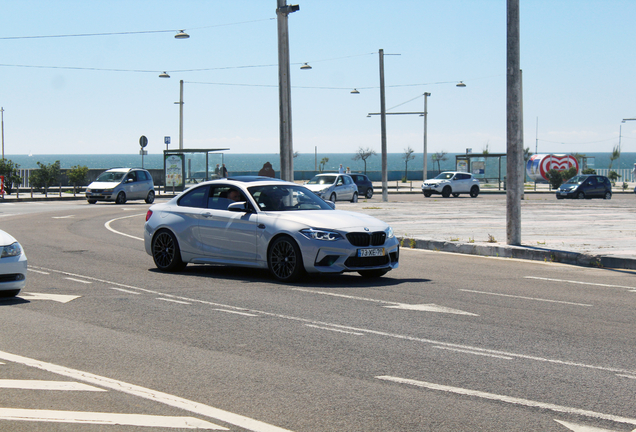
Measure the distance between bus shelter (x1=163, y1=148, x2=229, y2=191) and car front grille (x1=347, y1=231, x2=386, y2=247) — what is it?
34.1 m

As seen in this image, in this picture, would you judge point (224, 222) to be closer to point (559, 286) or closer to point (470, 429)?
point (559, 286)

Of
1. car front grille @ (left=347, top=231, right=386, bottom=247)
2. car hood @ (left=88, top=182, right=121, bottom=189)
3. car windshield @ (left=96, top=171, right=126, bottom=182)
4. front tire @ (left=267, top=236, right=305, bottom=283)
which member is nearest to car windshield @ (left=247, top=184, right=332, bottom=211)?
front tire @ (left=267, top=236, right=305, bottom=283)

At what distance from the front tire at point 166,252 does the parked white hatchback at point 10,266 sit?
3083 mm

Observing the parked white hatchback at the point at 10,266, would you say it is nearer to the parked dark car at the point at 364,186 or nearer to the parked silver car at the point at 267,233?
the parked silver car at the point at 267,233

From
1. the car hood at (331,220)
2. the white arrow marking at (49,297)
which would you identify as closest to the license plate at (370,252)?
the car hood at (331,220)

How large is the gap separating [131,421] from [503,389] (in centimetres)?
254

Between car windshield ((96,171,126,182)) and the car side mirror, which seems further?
car windshield ((96,171,126,182))

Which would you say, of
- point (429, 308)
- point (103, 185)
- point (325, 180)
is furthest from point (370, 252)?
point (103, 185)

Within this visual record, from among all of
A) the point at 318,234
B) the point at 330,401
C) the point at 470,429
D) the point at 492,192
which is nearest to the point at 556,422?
the point at 470,429

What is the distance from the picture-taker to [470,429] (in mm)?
4535

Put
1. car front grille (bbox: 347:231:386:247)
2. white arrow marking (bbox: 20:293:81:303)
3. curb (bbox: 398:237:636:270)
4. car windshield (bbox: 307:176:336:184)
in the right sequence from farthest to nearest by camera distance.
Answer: car windshield (bbox: 307:176:336:184) < curb (bbox: 398:237:636:270) < car front grille (bbox: 347:231:386:247) < white arrow marking (bbox: 20:293:81:303)

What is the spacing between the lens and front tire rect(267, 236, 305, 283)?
1049 centimetres

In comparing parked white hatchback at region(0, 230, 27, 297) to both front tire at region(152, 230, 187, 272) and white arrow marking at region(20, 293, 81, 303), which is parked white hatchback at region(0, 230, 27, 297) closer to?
white arrow marking at region(20, 293, 81, 303)

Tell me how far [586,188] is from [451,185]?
7.71 meters
